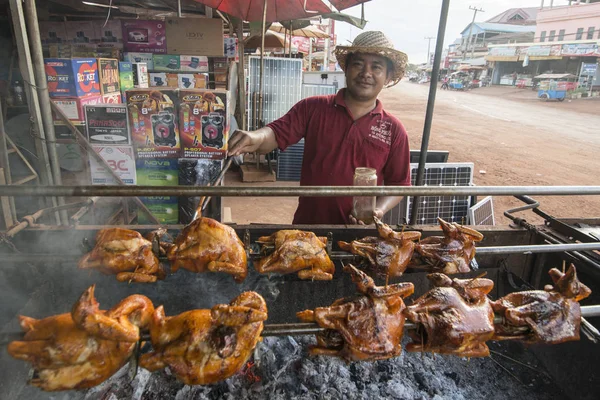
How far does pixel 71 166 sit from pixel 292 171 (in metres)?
4.76

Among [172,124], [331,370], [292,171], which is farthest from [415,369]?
[292,171]

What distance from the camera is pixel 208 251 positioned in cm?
177

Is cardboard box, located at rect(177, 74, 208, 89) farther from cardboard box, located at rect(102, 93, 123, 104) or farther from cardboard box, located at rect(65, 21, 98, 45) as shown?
cardboard box, located at rect(65, 21, 98, 45)

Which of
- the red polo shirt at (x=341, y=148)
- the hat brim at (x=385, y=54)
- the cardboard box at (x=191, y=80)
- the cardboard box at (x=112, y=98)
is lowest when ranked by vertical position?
the red polo shirt at (x=341, y=148)

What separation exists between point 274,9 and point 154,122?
2.90 m

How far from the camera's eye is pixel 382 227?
191cm

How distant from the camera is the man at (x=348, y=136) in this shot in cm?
283

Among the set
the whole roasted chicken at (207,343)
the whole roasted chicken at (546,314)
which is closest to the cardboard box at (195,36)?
the whole roasted chicken at (207,343)

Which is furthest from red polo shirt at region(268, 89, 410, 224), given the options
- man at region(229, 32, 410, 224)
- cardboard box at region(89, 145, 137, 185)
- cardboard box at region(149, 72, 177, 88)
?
cardboard box at region(149, 72, 177, 88)

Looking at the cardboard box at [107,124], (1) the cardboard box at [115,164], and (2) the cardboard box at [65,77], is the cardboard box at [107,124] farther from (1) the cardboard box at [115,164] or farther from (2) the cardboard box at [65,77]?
(2) the cardboard box at [65,77]

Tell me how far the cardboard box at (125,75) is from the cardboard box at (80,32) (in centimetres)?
102

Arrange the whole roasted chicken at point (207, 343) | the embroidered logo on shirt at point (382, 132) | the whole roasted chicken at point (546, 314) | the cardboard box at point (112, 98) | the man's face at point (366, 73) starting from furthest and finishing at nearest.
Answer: the cardboard box at point (112, 98), the embroidered logo on shirt at point (382, 132), the man's face at point (366, 73), the whole roasted chicken at point (546, 314), the whole roasted chicken at point (207, 343)

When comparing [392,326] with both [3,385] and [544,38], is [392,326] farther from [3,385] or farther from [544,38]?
[544,38]

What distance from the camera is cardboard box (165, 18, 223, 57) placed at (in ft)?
20.4
